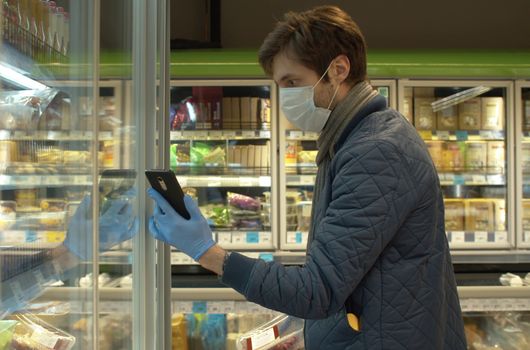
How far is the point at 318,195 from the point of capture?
1339mm

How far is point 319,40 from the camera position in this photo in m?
1.26

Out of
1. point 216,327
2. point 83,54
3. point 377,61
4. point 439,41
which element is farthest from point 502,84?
point 83,54

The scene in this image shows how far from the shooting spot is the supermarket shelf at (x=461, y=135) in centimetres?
329

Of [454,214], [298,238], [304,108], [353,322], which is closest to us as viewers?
[353,322]

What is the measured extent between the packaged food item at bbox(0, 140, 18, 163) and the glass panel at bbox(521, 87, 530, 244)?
3.18 m

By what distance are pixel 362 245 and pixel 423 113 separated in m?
2.52

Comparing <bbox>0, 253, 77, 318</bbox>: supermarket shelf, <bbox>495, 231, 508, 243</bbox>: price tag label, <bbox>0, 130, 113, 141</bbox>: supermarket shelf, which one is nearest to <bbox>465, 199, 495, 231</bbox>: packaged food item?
<bbox>495, 231, 508, 243</bbox>: price tag label

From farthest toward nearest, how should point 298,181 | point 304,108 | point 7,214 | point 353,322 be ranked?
point 298,181 → point 304,108 → point 353,322 → point 7,214

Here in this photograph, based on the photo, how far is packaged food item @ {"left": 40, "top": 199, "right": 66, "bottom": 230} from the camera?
84 cm

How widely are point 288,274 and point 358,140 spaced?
0.34 meters

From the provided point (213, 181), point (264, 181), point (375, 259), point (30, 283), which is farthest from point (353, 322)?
point (213, 181)

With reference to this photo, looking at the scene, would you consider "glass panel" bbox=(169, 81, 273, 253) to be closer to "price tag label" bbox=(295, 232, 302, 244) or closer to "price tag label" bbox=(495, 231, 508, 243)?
"price tag label" bbox=(295, 232, 302, 244)

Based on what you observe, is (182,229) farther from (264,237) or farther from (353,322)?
(264,237)

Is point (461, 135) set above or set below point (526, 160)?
above
